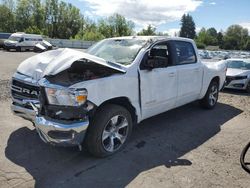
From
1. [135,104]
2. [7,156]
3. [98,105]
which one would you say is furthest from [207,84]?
[7,156]

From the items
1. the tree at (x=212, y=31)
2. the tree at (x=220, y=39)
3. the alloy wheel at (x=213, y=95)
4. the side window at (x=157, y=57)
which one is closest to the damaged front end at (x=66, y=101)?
the side window at (x=157, y=57)

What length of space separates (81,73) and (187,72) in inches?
104

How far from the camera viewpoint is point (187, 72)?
578 cm

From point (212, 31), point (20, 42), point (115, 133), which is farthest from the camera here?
point (212, 31)

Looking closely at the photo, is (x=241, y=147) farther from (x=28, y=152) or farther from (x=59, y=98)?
(x=28, y=152)

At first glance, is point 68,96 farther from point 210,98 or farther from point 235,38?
point 235,38

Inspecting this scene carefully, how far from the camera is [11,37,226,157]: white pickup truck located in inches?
146

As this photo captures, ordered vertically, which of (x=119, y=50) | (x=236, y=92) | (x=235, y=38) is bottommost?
(x=236, y=92)

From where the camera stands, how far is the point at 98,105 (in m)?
3.90

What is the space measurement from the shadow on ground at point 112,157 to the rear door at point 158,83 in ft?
1.76

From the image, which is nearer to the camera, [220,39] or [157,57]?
[157,57]

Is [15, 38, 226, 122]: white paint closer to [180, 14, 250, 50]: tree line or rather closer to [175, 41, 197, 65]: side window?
[175, 41, 197, 65]: side window

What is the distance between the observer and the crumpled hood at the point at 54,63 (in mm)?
3844

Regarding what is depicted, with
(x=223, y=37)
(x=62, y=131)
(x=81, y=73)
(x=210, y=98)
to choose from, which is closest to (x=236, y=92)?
(x=210, y=98)
